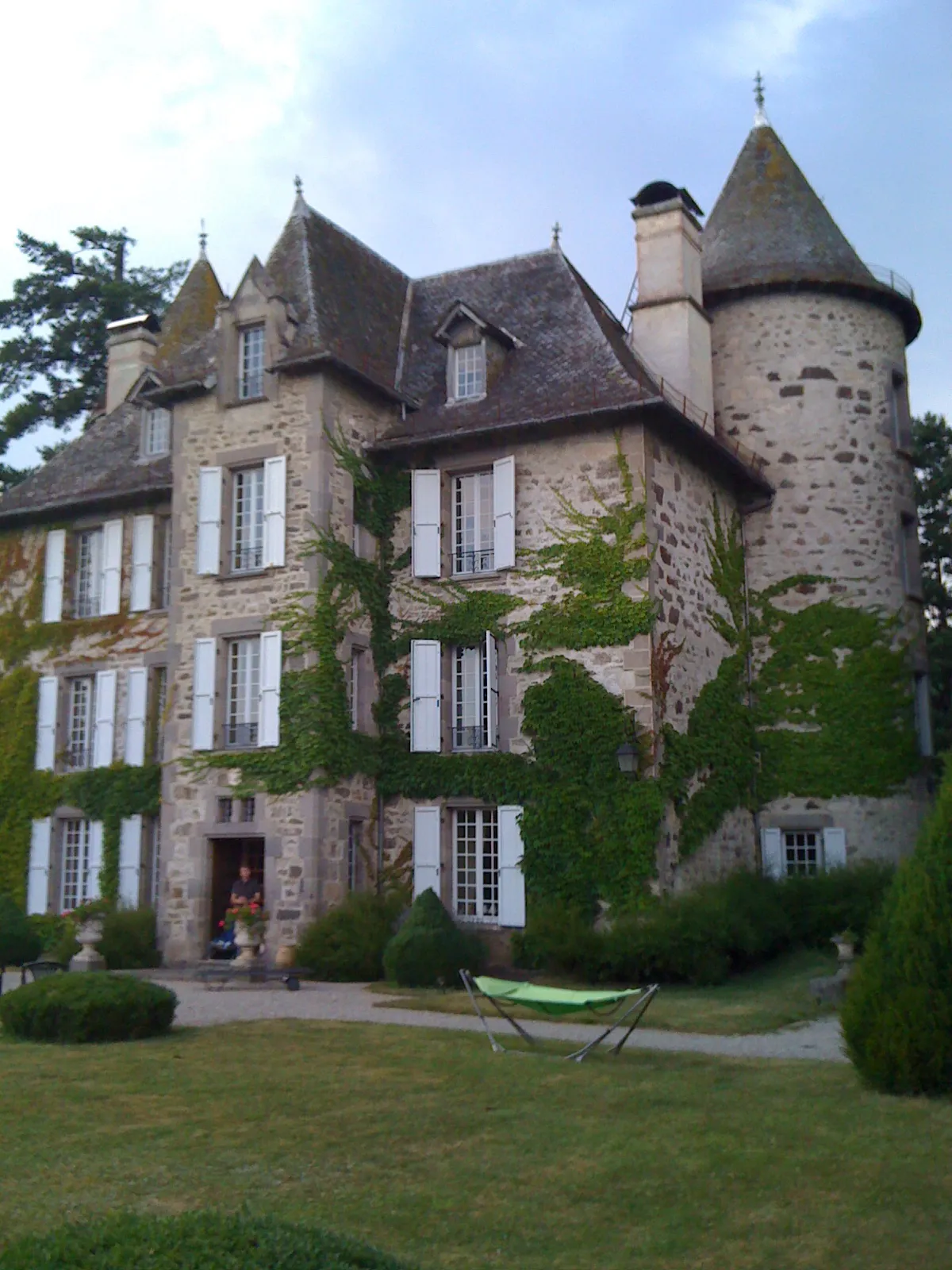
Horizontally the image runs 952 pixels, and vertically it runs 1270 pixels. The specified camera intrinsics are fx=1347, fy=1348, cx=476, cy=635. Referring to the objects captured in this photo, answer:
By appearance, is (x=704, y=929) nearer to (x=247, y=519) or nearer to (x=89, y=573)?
(x=247, y=519)

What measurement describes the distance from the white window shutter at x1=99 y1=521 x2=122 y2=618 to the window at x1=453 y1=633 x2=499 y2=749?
5.99m

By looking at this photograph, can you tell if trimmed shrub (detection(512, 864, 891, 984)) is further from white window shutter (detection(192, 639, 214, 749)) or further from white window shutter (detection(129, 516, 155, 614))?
white window shutter (detection(129, 516, 155, 614))

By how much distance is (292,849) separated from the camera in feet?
56.1

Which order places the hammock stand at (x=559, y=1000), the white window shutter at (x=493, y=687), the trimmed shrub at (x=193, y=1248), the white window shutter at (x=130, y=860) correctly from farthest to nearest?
the white window shutter at (x=130, y=860) < the white window shutter at (x=493, y=687) < the hammock stand at (x=559, y=1000) < the trimmed shrub at (x=193, y=1248)

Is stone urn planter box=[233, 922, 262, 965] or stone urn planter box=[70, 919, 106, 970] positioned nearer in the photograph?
stone urn planter box=[233, 922, 262, 965]

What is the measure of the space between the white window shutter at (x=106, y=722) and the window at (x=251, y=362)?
4935mm

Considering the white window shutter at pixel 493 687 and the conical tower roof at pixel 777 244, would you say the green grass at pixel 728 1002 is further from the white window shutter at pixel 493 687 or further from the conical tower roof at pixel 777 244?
the conical tower roof at pixel 777 244

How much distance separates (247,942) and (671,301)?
1080 centimetres

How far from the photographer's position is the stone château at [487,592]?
→ 56.3ft

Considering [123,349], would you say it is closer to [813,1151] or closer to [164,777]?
[164,777]

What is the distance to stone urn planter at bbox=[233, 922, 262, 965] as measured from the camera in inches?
641

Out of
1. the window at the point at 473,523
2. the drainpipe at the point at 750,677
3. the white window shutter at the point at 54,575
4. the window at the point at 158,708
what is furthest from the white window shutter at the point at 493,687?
the white window shutter at the point at 54,575

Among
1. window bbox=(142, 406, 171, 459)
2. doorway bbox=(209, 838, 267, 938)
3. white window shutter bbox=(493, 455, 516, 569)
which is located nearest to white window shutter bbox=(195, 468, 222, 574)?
window bbox=(142, 406, 171, 459)

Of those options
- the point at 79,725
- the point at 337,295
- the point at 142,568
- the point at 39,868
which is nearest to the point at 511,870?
the point at 142,568
